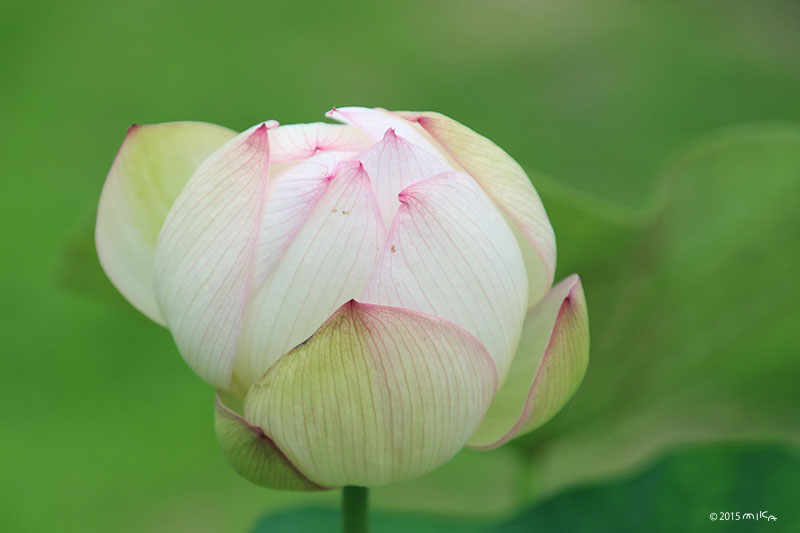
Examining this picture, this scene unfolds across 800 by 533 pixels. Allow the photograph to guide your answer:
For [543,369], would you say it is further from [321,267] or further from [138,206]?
[138,206]

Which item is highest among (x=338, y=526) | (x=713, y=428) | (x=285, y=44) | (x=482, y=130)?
(x=285, y=44)

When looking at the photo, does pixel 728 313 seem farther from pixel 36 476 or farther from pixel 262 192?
pixel 36 476

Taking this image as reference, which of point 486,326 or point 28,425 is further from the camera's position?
point 28,425

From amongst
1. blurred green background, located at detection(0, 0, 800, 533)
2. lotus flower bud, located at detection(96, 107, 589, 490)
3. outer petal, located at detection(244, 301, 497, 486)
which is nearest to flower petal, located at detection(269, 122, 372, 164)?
lotus flower bud, located at detection(96, 107, 589, 490)

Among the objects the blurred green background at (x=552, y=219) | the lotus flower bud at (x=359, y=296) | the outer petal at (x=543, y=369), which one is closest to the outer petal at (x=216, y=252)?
the lotus flower bud at (x=359, y=296)

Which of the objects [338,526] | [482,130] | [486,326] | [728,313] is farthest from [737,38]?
[486,326]
